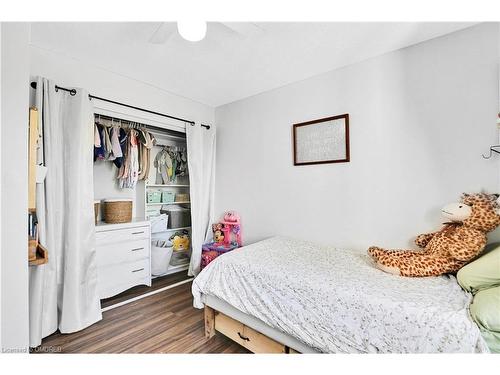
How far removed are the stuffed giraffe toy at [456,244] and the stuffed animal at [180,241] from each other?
2657 mm

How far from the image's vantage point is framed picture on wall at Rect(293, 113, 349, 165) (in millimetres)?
2256

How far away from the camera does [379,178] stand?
2057 millimetres

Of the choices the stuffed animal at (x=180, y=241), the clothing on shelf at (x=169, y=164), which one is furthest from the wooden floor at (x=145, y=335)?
the clothing on shelf at (x=169, y=164)

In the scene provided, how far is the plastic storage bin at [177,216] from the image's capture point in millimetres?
3377

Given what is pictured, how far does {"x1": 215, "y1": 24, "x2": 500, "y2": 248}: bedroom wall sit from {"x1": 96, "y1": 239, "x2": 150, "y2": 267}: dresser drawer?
4.24 ft

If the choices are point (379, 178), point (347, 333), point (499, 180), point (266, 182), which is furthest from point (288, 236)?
point (499, 180)

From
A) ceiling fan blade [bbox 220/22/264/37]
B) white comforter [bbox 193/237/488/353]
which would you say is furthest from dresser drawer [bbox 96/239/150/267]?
ceiling fan blade [bbox 220/22/264/37]

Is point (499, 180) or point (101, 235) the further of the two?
point (101, 235)

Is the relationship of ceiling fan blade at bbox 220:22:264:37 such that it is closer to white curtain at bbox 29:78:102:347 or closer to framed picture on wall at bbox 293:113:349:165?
framed picture on wall at bbox 293:113:349:165

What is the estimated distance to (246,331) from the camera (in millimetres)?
1688

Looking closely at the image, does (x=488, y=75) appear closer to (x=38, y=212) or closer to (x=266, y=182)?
(x=266, y=182)

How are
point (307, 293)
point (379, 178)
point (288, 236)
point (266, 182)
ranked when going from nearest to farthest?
1. point (307, 293)
2. point (379, 178)
3. point (288, 236)
4. point (266, 182)

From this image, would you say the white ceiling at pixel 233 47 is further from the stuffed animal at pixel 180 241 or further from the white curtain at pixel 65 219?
the stuffed animal at pixel 180 241
